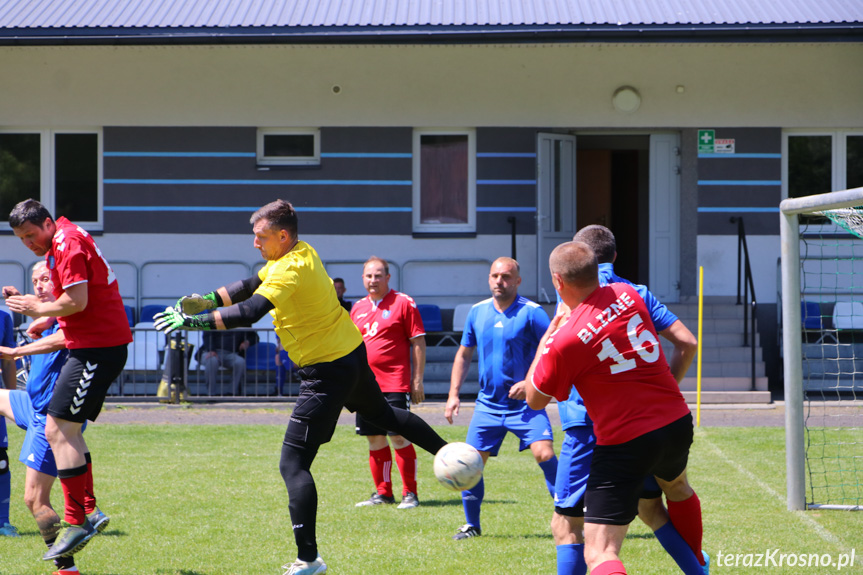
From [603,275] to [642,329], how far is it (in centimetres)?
94

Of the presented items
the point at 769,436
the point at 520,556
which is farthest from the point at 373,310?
the point at 769,436

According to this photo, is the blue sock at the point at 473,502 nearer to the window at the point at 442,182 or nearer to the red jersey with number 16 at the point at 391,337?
the red jersey with number 16 at the point at 391,337

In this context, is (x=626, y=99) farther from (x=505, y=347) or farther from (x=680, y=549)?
(x=680, y=549)

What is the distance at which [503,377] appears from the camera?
6.39 meters

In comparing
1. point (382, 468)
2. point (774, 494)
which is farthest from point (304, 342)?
point (774, 494)

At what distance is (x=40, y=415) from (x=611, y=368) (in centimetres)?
374

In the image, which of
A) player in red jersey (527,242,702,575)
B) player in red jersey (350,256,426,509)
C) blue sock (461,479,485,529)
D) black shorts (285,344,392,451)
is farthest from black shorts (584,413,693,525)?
player in red jersey (350,256,426,509)

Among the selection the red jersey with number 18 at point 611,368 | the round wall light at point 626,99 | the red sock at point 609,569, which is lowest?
the red sock at point 609,569

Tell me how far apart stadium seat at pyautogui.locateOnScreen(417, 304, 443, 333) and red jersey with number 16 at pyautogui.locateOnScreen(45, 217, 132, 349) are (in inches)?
348

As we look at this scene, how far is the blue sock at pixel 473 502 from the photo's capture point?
636 centimetres

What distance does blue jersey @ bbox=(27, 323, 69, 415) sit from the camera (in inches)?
239

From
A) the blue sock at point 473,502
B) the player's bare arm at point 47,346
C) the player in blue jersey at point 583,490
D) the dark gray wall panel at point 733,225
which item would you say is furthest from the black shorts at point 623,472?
the dark gray wall panel at point 733,225

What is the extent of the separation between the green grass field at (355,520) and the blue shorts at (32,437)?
23.6 inches

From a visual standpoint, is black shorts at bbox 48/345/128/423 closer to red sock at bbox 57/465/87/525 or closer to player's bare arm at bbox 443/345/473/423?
red sock at bbox 57/465/87/525
